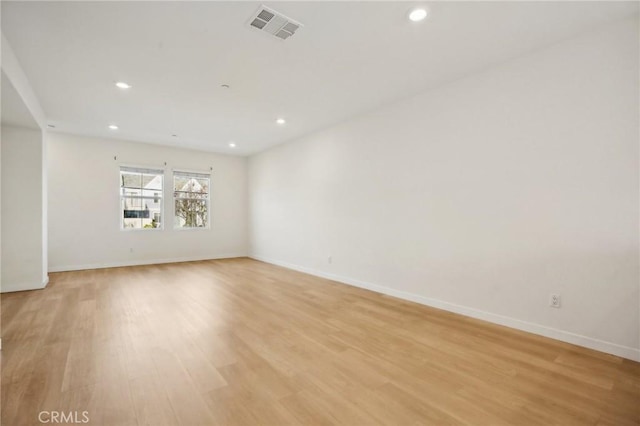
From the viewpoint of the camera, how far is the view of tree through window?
6902mm

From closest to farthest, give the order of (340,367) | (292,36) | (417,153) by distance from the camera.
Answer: (340,367) < (292,36) < (417,153)

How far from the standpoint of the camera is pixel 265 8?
7.17 feet

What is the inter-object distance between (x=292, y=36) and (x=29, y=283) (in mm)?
5168

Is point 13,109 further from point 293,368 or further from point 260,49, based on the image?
point 293,368

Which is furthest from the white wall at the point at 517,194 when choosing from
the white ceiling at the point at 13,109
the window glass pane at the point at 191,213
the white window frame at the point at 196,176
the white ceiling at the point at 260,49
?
the window glass pane at the point at 191,213

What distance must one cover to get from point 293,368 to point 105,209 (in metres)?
5.96

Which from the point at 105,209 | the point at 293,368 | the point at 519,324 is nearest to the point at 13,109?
the point at 105,209

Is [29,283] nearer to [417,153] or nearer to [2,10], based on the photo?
[2,10]

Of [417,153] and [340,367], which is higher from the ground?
[417,153]

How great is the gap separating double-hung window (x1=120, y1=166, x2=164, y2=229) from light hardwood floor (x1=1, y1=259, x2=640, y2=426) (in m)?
2.96

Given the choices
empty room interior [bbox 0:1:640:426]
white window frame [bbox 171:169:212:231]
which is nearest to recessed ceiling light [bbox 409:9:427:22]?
empty room interior [bbox 0:1:640:426]

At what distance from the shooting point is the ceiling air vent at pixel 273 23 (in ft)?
7.38

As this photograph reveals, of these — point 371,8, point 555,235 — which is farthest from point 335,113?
point 555,235

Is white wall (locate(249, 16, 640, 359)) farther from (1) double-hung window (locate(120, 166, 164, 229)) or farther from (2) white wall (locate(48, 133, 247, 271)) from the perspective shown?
(1) double-hung window (locate(120, 166, 164, 229))
